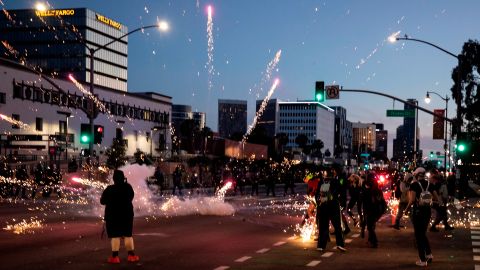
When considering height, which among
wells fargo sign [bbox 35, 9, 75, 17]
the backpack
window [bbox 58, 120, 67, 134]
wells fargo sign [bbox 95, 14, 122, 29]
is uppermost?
wells fargo sign [bbox 35, 9, 75, 17]

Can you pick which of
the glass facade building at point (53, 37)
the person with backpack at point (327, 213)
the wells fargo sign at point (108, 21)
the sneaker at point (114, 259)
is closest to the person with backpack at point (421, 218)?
the person with backpack at point (327, 213)

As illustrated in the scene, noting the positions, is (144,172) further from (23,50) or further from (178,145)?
(23,50)

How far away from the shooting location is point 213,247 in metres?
14.8

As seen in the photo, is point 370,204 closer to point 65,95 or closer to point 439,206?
point 439,206

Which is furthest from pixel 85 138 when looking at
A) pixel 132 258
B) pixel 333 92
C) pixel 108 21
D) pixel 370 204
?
pixel 108 21

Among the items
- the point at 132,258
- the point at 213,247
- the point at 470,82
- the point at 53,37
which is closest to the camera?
the point at 132,258

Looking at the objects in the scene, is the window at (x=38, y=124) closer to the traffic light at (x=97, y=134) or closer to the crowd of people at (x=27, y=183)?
the crowd of people at (x=27, y=183)

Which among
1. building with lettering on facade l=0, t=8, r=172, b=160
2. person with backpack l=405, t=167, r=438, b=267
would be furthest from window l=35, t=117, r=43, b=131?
person with backpack l=405, t=167, r=438, b=267

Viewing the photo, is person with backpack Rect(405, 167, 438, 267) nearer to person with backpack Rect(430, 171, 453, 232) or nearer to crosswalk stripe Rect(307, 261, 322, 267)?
crosswalk stripe Rect(307, 261, 322, 267)

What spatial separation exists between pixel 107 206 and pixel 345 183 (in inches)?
373

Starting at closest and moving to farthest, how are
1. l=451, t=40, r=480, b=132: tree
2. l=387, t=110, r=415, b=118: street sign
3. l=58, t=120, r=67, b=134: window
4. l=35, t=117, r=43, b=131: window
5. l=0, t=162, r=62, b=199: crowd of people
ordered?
l=0, t=162, r=62, b=199: crowd of people
l=387, t=110, r=415, b=118: street sign
l=451, t=40, r=480, b=132: tree
l=35, t=117, r=43, b=131: window
l=58, t=120, r=67, b=134: window

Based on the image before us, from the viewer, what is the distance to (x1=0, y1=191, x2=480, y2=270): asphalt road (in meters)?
12.2

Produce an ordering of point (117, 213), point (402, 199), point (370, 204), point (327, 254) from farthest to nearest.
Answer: point (402, 199) → point (370, 204) → point (327, 254) → point (117, 213)

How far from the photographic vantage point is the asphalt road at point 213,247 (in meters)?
12.2
